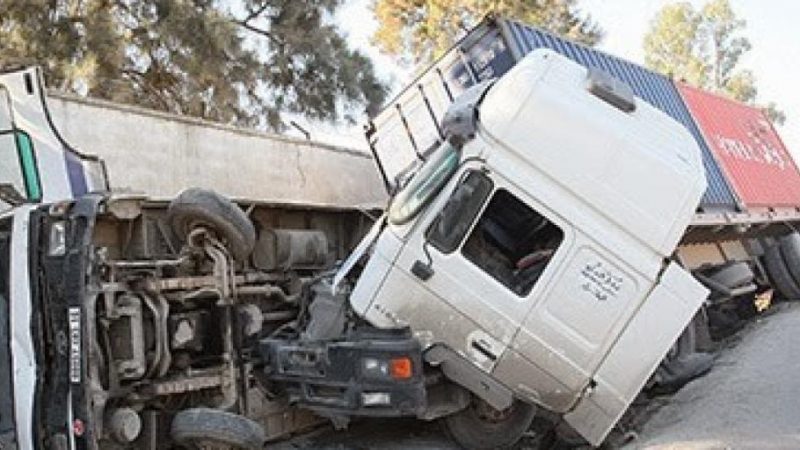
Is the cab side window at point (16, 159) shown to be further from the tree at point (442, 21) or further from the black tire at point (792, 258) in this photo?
the tree at point (442, 21)

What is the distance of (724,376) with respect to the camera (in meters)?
8.84

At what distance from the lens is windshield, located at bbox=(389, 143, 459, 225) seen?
6.79 metres

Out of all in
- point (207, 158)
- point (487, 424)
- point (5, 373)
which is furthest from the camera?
point (207, 158)

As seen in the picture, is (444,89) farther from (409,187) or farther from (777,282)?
(777,282)

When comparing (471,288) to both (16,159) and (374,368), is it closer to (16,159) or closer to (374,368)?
(374,368)

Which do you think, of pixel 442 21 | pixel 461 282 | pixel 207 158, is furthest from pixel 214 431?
pixel 442 21

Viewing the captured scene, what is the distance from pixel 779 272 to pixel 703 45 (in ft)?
114

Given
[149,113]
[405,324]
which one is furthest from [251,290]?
[149,113]

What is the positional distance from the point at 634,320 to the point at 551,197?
959 mm

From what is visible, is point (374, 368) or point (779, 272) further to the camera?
point (779, 272)

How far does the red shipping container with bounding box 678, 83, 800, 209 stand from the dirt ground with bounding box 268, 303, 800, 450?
3.24 metres

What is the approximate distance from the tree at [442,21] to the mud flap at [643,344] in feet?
69.9

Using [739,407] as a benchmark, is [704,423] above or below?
below

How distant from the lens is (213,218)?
6.72m
